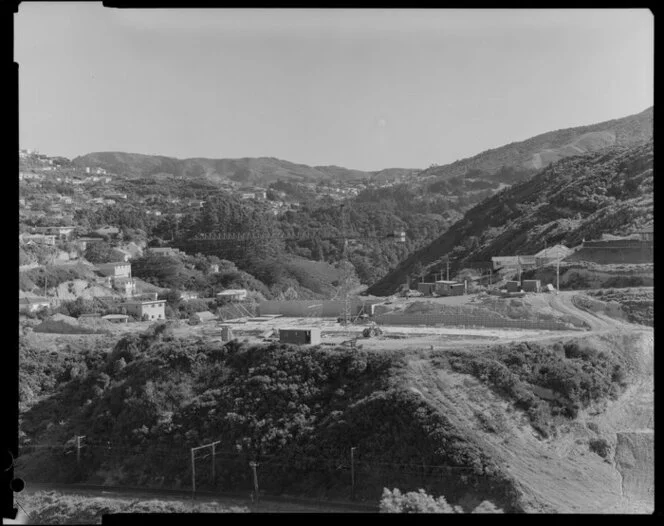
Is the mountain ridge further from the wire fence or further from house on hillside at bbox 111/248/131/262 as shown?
the wire fence

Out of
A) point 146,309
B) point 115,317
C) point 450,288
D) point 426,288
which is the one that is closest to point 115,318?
point 115,317

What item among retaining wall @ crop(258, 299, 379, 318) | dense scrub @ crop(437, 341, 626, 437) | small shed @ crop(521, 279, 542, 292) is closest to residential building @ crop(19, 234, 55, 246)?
retaining wall @ crop(258, 299, 379, 318)

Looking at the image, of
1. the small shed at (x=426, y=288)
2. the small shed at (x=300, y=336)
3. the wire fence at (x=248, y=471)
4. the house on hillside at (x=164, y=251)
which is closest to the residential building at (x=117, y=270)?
the house on hillside at (x=164, y=251)

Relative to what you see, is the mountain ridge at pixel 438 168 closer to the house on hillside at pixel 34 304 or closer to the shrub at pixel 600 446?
the house on hillside at pixel 34 304

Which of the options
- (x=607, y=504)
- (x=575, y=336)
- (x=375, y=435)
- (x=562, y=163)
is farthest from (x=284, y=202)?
(x=607, y=504)

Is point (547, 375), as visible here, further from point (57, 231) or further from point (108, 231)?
point (57, 231)

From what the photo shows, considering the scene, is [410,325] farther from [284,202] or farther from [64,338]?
[284,202]
